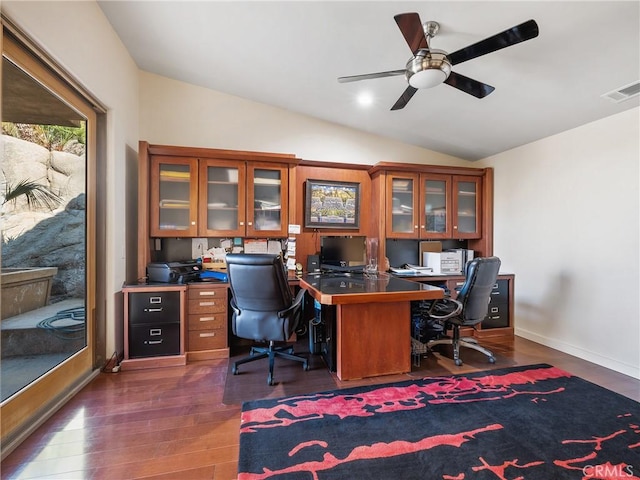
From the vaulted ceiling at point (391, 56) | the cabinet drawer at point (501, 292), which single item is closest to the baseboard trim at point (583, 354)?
the cabinet drawer at point (501, 292)

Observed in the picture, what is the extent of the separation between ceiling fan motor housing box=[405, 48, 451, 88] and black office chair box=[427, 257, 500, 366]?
1706 mm

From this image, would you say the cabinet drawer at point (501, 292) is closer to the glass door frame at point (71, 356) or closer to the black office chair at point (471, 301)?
the black office chair at point (471, 301)

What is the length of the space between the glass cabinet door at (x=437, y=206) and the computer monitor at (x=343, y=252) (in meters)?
0.96

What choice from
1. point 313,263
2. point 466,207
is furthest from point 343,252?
point 466,207

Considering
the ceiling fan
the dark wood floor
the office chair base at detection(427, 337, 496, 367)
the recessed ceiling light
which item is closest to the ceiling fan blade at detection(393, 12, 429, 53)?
the ceiling fan

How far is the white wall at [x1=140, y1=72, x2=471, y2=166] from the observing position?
132 inches

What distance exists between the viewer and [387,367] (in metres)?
2.53

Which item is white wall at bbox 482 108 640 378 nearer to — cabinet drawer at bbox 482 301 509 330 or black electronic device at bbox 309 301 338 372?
cabinet drawer at bbox 482 301 509 330

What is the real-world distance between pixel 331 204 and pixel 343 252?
0.68 m

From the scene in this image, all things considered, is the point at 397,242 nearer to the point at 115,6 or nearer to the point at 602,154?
the point at 602,154

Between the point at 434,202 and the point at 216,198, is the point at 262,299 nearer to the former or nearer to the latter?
the point at 216,198

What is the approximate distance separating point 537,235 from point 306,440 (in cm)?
352

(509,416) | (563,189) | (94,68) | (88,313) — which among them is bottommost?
(509,416)

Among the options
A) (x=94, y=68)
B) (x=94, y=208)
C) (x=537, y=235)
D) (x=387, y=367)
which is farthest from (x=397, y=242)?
(x=94, y=68)
